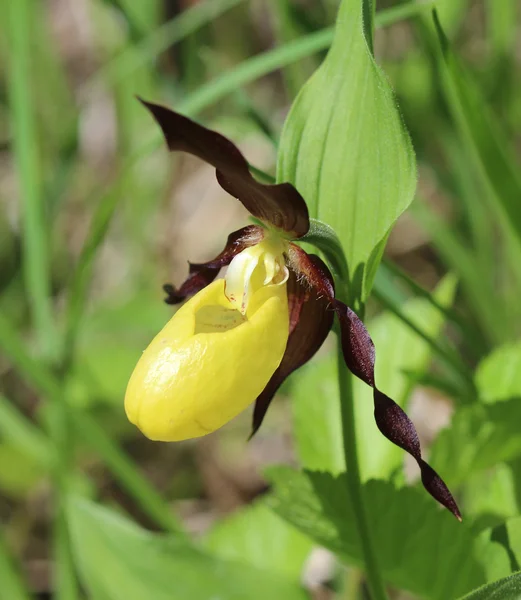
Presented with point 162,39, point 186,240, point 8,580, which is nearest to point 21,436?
point 8,580

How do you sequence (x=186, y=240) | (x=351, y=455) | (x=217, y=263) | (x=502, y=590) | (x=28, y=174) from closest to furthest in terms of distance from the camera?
(x=502, y=590)
(x=351, y=455)
(x=217, y=263)
(x=28, y=174)
(x=186, y=240)

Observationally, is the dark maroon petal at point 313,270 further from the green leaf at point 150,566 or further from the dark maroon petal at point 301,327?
the green leaf at point 150,566

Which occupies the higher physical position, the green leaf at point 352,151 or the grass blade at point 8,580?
the green leaf at point 352,151

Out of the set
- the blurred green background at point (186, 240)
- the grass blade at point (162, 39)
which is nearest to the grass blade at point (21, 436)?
the blurred green background at point (186, 240)

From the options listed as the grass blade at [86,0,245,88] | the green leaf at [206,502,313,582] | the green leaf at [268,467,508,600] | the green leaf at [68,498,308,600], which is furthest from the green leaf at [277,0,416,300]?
the grass blade at [86,0,245,88]

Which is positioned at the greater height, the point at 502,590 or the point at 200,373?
the point at 200,373

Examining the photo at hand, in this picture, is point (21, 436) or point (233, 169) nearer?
point (233, 169)

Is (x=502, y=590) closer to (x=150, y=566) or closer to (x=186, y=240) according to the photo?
(x=150, y=566)
